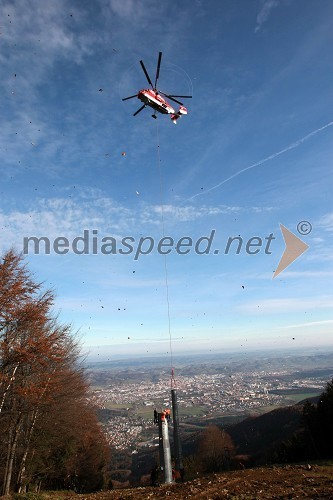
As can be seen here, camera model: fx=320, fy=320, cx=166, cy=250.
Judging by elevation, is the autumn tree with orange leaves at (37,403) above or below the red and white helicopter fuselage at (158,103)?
below

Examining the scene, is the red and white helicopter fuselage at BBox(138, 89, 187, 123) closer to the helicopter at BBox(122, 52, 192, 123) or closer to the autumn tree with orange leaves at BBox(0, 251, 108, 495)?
the helicopter at BBox(122, 52, 192, 123)

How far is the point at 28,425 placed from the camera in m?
23.7

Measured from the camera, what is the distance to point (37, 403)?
57.5 ft

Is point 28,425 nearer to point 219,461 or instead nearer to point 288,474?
point 288,474

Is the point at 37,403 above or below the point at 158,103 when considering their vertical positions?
below

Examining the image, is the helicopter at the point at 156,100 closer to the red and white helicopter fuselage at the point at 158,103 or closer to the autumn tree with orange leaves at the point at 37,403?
the red and white helicopter fuselage at the point at 158,103

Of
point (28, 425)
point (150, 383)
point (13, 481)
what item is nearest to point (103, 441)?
point (13, 481)

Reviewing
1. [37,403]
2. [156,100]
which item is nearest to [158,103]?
[156,100]

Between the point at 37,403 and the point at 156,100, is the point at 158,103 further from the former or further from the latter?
the point at 37,403

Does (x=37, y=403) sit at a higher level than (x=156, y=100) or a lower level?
lower

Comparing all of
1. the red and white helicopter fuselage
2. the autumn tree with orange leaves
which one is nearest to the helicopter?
the red and white helicopter fuselage

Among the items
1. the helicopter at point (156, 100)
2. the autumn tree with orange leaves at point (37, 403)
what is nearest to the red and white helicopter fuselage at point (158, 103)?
the helicopter at point (156, 100)

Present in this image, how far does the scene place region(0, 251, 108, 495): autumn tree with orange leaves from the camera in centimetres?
1573

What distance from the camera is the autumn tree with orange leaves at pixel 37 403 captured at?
51.6 ft
